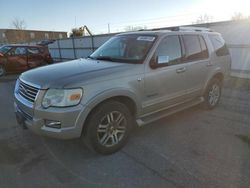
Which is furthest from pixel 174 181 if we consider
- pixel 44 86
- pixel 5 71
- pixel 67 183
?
pixel 5 71

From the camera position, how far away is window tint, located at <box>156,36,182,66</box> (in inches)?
153

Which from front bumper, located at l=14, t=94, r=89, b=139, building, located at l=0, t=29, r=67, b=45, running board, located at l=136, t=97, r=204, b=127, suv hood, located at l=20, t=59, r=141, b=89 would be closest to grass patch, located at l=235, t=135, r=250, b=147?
running board, located at l=136, t=97, r=204, b=127

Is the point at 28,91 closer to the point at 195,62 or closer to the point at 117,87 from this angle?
the point at 117,87

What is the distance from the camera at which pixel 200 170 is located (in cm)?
296

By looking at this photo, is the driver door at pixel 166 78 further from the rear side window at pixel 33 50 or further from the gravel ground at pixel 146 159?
the rear side window at pixel 33 50

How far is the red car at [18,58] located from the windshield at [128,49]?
876cm

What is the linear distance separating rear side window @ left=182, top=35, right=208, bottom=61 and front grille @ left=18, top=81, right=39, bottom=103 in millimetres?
2808

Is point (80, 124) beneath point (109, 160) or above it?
above

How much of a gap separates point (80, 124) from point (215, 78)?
365 centimetres

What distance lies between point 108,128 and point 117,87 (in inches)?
25.0

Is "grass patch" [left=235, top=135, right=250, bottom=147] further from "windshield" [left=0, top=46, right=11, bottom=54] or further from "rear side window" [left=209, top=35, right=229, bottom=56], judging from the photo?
"windshield" [left=0, top=46, right=11, bottom=54]

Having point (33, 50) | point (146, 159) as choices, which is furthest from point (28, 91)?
point (33, 50)

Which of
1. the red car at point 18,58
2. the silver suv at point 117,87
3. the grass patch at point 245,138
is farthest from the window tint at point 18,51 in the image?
the grass patch at point 245,138

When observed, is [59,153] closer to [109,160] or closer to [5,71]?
[109,160]
